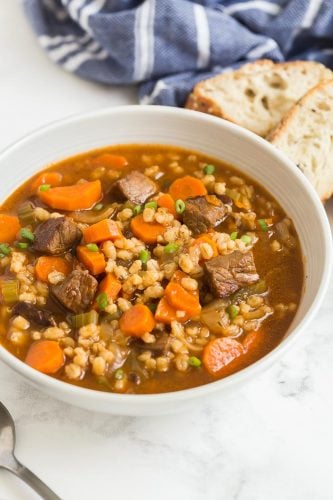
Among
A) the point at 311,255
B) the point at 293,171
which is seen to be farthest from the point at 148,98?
the point at 311,255

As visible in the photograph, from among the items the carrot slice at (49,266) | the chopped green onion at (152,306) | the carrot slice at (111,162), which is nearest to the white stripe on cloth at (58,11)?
the carrot slice at (111,162)

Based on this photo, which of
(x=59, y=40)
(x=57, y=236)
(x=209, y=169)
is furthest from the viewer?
(x=59, y=40)

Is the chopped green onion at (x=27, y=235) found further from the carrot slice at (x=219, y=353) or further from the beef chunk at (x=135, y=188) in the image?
the carrot slice at (x=219, y=353)

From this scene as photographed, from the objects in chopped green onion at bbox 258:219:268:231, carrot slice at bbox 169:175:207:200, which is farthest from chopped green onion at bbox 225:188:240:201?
chopped green onion at bbox 258:219:268:231

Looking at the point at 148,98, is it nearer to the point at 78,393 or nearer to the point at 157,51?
the point at 157,51

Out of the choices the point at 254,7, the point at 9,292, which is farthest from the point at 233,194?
the point at 254,7

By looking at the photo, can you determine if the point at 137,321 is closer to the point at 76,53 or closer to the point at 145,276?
the point at 145,276
